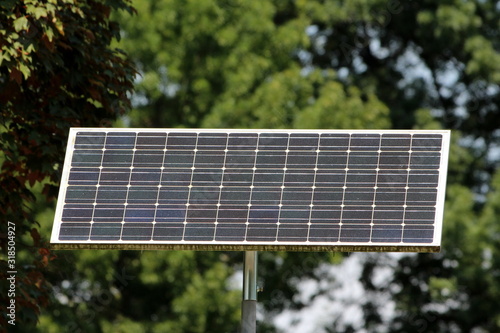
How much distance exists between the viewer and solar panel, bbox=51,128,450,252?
348 inches

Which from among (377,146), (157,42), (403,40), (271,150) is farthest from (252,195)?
(403,40)

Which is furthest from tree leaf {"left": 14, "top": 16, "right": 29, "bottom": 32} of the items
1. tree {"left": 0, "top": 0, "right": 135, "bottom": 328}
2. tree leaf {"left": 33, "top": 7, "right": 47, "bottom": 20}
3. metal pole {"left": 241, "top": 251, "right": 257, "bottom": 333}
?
metal pole {"left": 241, "top": 251, "right": 257, "bottom": 333}

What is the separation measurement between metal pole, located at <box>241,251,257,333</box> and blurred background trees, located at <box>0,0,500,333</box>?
42.2ft

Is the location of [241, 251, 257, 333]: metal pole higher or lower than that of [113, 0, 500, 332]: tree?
lower

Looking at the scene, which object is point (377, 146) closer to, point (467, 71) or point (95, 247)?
point (95, 247)

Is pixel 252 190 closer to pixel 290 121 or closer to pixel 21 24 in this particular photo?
pixel 21 24

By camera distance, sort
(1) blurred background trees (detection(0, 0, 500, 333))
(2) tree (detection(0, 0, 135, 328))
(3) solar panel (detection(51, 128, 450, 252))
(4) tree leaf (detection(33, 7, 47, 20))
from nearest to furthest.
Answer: (3) solar panel (detection(51, 128, 450, 252)) < (4) tree leaf (detection(33, 7, 47, 20)) < (2) tree (detection(0, 0, 135, 328)) < (1) blurred background trees (detection(0, 0, 500, 333))

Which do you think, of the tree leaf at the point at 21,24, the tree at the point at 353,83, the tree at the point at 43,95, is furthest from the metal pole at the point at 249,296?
the tree at the point at 353,83

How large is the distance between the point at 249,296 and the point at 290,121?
15.3 m

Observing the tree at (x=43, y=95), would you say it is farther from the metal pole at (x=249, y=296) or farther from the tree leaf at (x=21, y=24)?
the metal pole at (x=249, y=296)

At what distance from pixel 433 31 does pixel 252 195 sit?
1927 centimetres

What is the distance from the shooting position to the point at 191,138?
9.63 metres

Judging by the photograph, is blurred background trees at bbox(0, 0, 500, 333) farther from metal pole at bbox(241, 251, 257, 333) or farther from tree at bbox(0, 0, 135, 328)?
metal pole at bbox(241, 251, 257, 333)

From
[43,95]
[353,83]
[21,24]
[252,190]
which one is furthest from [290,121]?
[252,190]
